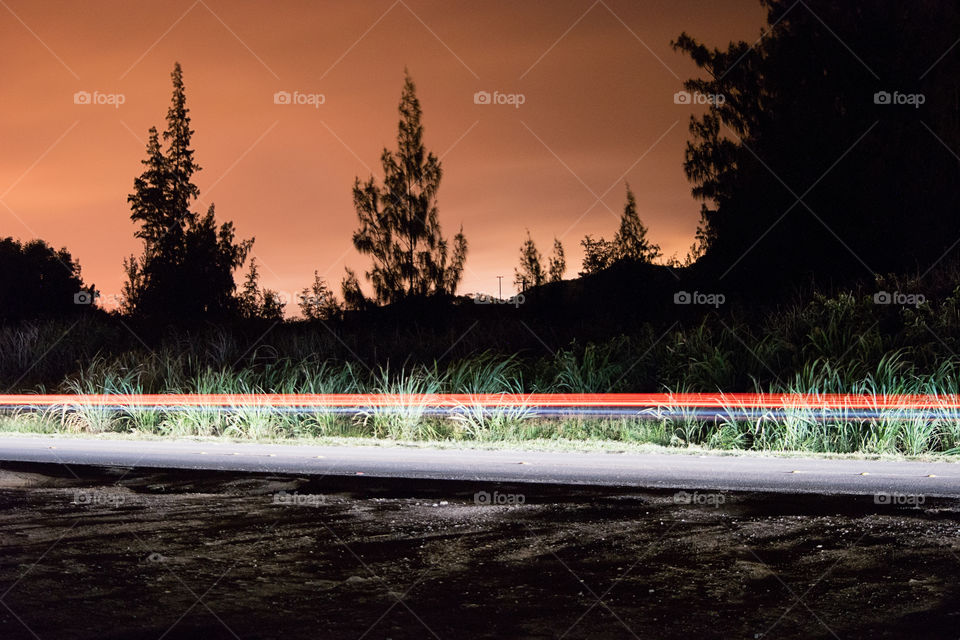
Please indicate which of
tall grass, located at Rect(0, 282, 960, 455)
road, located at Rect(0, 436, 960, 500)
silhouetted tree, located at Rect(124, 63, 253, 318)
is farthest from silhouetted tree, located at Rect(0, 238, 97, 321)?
road, located at Rect(0, 436, 960, 500)

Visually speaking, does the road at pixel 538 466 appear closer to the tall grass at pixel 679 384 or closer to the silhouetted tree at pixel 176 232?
the tall grass at pixel 679 384

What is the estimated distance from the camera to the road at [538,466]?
10.1 meters

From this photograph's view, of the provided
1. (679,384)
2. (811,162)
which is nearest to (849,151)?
(811,162)

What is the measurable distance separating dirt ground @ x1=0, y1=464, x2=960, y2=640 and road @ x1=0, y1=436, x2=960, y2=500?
0.60m

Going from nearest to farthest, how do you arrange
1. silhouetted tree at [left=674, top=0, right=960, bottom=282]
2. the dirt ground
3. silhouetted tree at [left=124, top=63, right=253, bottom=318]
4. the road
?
the dirt ground
the road
silhouetted tree at [left=674, top=0, right=960, bottom=282]
silhouetted tree at [left=124, top=63, right=253, bottom=318]

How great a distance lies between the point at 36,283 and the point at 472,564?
219 feet

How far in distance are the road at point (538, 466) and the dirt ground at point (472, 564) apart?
1.97 feet

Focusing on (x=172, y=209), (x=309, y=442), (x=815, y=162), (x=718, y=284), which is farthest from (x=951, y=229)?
(x=172, y=209)

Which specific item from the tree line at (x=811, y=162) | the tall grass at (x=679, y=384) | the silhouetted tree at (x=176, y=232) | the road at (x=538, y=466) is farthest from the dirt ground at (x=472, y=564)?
the silhouetted tree at (x=176, y=232)

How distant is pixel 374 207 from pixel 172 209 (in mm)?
22052

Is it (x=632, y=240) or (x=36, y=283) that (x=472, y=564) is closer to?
(x=632, y=240)

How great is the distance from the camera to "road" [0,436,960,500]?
33.3ft

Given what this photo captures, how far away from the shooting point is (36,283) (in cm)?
6725

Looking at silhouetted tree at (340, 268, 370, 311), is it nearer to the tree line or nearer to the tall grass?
the tree line
